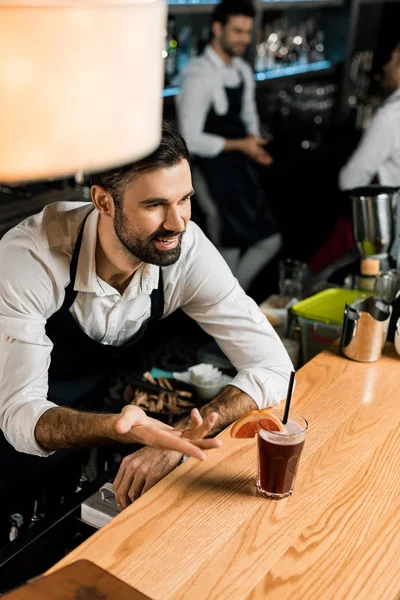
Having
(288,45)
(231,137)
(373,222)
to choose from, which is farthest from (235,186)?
(373,222)

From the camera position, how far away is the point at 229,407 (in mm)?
1750

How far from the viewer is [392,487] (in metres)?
1.41

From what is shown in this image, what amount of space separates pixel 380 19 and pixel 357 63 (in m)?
0.61

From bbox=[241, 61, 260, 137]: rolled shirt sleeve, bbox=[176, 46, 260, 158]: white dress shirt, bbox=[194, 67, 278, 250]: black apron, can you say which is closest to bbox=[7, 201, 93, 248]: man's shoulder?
bbox=[176, 46, 260, 158]: white dress shirt

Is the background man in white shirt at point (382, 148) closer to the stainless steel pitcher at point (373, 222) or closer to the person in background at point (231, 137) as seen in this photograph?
the person in background at point (231, 137)

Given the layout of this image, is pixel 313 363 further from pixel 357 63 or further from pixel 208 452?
pixel 357 63

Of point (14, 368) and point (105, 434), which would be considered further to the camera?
point (14, 368)

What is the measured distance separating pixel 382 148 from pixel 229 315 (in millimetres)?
2067

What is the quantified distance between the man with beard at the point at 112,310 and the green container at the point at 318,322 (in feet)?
0.94

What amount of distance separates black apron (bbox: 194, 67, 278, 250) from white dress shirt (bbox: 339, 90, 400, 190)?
0.86 m

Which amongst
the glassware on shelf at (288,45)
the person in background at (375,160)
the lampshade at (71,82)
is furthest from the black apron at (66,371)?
the glassware on shelf at (288,45)

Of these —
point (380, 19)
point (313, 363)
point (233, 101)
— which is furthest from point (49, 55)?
point (380, 19)

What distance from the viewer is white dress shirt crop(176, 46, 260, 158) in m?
4.09

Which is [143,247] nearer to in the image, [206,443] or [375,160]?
[206,443]
